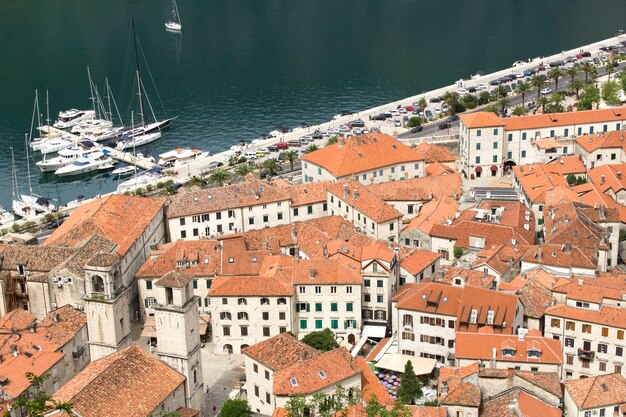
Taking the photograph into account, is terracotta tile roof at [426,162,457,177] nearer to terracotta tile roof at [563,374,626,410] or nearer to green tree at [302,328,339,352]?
green tree at [302,328,339,352]

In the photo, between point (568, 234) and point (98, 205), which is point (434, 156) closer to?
point (568, 234)

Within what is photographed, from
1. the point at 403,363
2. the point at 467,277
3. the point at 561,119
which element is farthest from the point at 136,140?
the point at 403,363

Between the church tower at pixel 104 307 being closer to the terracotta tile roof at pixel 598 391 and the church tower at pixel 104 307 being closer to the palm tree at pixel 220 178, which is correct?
the terracotta tile roof at pixel 598 391

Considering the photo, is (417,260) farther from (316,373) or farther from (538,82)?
(538,82)

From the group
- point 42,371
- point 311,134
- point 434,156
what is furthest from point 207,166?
point 42,371

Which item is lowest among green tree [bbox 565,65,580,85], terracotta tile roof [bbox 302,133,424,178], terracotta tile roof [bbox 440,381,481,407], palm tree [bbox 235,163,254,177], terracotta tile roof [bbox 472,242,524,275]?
terracotta tile roof [bbox 440,381,481,407]

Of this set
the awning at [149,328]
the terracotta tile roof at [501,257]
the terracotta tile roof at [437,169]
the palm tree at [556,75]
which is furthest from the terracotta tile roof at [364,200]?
the palm tree at [556,75]

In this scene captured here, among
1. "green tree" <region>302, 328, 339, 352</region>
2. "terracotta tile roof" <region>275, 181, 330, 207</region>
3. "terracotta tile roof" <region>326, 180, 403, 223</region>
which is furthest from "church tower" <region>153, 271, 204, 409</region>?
"terracotta tile roof" <region>275, 181, 330, 207</region>
